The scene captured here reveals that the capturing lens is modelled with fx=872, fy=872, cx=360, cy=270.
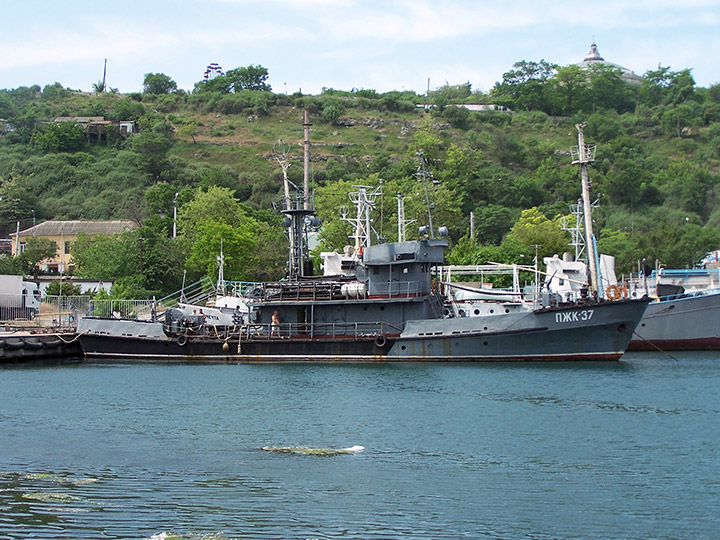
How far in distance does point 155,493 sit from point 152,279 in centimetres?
5568

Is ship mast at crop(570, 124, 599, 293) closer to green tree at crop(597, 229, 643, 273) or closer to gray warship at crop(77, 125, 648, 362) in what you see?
gray warship at crop(77, 125, 648, 362)

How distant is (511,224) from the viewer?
100 meters

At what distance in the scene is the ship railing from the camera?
43781 millimetres

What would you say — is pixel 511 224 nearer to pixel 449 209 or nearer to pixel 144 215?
pixel 449 209

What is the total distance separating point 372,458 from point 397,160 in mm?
110587

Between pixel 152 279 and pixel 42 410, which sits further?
pixel 152 279

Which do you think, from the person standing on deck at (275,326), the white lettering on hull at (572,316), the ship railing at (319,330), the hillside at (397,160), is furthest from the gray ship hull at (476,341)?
the hillside at (397,160)

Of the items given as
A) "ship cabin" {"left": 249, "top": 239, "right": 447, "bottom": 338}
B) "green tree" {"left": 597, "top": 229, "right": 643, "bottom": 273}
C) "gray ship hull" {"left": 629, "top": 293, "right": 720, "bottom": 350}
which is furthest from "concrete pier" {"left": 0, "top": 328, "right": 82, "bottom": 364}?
"green tree" {"left": 597, "top": 229, "right": 643, "bottom": 273}

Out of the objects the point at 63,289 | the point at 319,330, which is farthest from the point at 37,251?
the point at 319,330

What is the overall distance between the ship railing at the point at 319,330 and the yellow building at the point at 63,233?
4902 cm

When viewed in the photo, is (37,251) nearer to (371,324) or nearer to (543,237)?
(543,237)

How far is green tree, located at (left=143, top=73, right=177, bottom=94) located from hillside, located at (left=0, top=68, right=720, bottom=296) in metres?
2.46

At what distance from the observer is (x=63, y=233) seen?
94.1 metres

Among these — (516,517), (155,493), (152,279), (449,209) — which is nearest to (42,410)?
(155,493)
